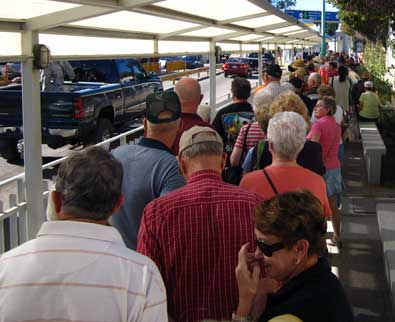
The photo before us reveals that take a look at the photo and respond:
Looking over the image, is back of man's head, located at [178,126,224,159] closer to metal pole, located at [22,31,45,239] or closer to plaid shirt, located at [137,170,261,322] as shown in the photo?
plaid shirt, located at [137,170,261,322]

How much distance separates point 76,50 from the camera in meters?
6.16

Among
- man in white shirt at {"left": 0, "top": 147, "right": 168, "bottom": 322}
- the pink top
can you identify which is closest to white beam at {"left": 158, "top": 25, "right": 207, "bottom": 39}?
the pink top

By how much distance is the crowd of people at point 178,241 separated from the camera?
197 cm

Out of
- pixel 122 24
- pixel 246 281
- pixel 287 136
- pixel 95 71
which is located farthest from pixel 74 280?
pixel 95 71

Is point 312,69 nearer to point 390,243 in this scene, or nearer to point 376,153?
point 376,153

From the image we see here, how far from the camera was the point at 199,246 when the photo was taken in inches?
107

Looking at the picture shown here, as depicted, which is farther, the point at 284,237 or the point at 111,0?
the point at 111,0

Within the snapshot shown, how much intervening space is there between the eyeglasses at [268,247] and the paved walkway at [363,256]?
290 centimetres

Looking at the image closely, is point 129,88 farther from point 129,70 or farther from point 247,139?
point 247,139

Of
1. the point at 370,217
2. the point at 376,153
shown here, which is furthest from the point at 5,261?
the point at 376,153

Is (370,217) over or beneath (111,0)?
beneath

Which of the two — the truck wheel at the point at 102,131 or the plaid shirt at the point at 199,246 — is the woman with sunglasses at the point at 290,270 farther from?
the truck wheel at the point at 102,131

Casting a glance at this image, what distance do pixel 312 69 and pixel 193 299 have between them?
41.7 ft

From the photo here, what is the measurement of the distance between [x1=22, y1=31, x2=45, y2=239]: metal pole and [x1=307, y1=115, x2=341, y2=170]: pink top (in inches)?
107
